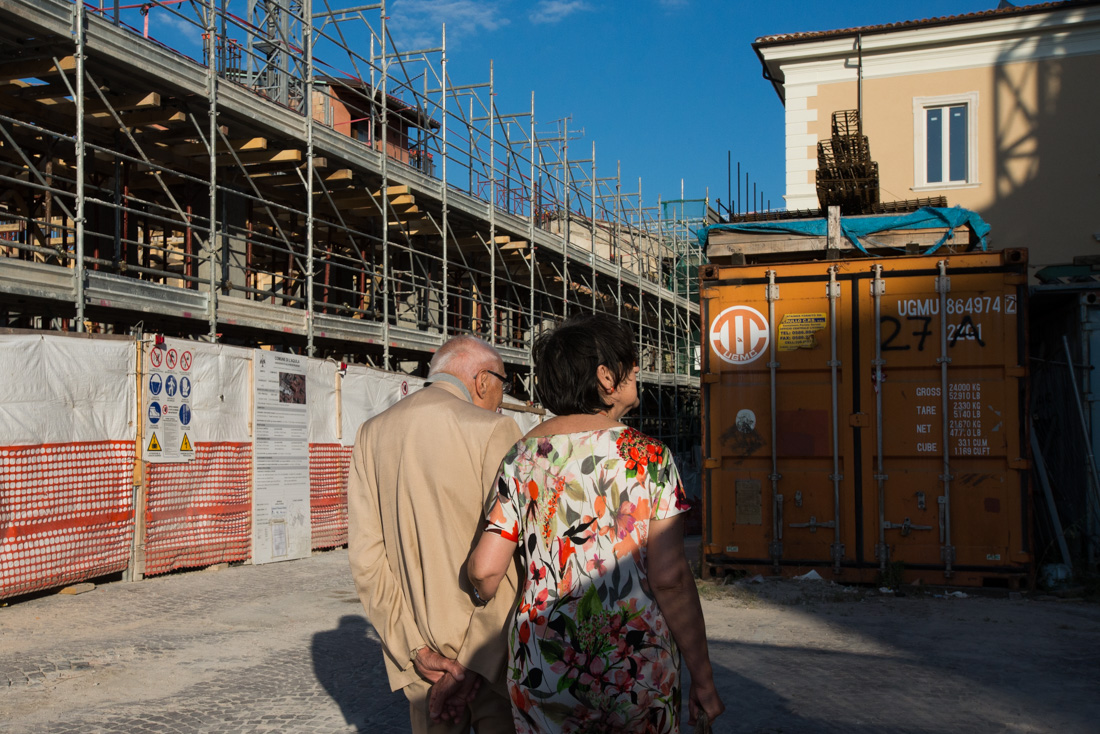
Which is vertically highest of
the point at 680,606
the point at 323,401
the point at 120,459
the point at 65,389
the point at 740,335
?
the point at 740,335

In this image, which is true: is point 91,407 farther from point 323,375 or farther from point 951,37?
point 951,37

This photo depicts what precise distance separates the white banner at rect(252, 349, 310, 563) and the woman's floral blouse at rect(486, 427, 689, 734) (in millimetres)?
8473

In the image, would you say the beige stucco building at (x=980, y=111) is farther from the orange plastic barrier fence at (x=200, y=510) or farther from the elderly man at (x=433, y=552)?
the elderly man at (x=433, y=552)

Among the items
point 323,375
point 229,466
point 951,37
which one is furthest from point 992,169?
point 229,466

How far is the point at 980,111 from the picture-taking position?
1819 cm

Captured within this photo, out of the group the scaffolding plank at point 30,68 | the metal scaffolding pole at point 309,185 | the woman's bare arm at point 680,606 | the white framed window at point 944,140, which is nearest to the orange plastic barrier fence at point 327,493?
the metal scaffolding pole at point 309,185

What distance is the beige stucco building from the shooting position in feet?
57.6

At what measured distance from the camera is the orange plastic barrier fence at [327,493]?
11.7m

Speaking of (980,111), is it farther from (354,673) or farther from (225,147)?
(354,673)

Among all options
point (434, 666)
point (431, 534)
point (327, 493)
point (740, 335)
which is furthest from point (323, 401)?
point (434, 666)

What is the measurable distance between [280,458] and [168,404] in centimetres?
191

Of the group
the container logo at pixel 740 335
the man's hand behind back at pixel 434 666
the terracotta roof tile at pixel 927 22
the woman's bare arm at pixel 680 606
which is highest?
the terracotta roof tile at pixel 927 22

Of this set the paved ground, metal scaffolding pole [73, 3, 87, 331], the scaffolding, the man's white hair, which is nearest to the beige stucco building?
the scaffolding

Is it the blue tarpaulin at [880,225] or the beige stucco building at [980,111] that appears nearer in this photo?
the blue tarpaulin at [880,225]
